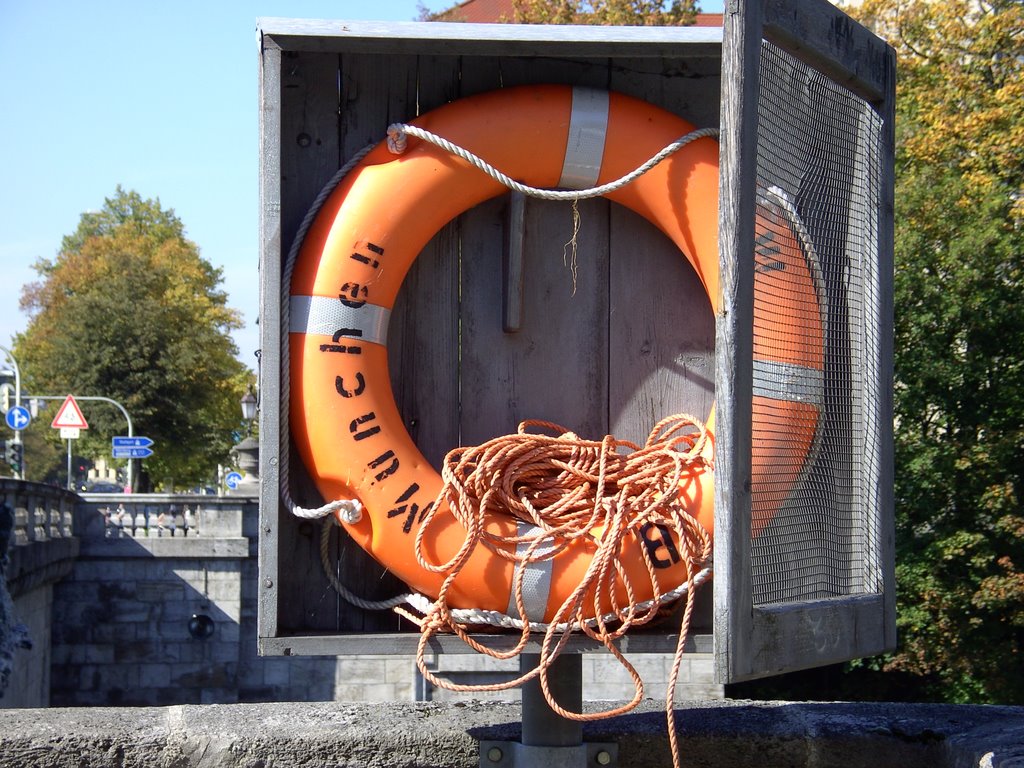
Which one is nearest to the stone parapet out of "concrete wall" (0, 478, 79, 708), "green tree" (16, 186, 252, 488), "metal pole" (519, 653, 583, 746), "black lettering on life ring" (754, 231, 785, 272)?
"metal pole" (519, 653, 583, 746)

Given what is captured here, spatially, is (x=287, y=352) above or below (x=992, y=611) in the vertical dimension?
above

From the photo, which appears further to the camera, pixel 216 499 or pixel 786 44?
pixel 216 499

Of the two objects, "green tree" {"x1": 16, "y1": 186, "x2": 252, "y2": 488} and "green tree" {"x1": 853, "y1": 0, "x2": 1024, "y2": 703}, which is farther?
"green tree" {"x1": 16, "y1": 186, "x2": 252, "y2": 488}

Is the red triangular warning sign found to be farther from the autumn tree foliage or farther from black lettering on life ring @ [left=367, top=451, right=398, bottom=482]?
black lettering on life ring @ [left=367, top=451, right=398, bottom=482]

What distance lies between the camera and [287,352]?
285cm

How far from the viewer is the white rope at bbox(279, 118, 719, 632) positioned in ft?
9.07

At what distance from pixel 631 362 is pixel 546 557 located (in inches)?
27.1

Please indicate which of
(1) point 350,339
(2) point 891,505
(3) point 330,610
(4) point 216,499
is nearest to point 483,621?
(3) point 330,610

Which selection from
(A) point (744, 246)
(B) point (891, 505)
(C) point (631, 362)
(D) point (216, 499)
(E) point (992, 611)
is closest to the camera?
(A) point (744, 246)

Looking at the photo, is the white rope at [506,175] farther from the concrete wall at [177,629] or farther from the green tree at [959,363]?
the concrete wall at [177,629]

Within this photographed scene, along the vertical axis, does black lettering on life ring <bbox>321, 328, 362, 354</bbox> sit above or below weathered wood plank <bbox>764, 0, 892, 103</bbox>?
below

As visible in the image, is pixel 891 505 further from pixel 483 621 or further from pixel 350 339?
pixel 350 339

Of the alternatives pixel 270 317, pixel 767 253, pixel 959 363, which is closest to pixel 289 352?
pixel 270 317

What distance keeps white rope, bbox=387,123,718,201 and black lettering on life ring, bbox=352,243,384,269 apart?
0.77 ft
